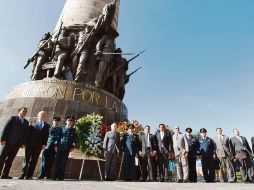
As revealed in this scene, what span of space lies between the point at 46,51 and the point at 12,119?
8.45 meters

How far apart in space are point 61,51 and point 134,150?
7.89 meters

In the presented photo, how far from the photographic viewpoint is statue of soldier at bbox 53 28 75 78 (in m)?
13.9

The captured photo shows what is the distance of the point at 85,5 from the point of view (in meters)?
17.2

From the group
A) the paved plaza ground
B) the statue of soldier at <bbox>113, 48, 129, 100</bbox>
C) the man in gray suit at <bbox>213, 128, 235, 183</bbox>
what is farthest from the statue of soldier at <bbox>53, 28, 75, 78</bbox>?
the paved plaza ground

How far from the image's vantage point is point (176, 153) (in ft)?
30.0

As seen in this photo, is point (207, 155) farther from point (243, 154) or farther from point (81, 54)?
point (81, 54)

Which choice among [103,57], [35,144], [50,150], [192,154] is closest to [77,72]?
[103,57]

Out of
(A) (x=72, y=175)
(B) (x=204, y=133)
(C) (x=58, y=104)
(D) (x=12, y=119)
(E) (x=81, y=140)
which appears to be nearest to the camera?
(D) (x=12, y=119)

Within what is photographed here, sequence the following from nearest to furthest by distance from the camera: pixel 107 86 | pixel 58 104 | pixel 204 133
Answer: pixel 204 133, pixel 58 104, pixel 107 86

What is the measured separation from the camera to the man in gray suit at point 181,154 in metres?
8.67

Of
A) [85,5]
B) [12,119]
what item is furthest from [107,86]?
[12,119]

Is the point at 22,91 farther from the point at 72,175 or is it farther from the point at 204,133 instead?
the point at 204,133

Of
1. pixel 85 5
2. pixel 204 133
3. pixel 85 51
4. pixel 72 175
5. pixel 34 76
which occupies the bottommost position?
pixel 72 175

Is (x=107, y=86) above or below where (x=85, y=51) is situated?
below
